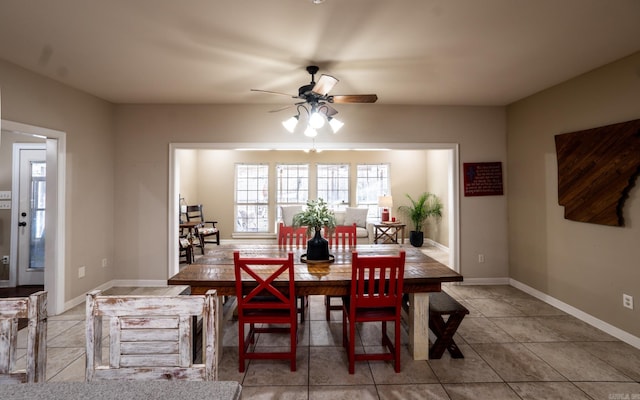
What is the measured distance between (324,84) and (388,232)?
18.9ft

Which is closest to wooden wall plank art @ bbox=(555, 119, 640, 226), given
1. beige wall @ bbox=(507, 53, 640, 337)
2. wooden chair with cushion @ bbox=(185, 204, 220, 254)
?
beige wall @ bbox=(507, 53, 640, 337)

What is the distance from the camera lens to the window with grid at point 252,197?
25.9ft

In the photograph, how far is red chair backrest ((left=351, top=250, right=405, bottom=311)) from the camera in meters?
2.18

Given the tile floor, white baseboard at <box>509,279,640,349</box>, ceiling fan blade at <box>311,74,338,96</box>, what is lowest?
the tile floor

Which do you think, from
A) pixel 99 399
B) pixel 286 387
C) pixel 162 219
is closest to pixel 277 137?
pixel 162 219

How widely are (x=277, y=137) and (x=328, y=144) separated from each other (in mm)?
720

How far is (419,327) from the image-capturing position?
2.51 m

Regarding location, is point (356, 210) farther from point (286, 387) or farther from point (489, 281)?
point (286, 387)

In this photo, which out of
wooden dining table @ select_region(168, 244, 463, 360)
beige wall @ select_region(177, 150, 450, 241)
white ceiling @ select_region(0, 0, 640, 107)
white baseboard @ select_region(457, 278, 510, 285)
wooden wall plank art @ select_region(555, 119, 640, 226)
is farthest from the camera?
beige wall @ select_region(177, 150, 450, 241)

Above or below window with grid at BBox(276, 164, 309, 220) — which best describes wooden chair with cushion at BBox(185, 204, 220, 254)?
below

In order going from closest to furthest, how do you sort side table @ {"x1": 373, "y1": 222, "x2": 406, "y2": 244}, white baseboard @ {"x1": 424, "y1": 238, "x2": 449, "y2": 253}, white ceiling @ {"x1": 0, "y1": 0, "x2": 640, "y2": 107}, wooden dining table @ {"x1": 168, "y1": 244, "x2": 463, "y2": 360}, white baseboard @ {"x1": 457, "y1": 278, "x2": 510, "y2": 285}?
white ceiling @ {"x1": 0, "y1": 0, "x2": 640, "y2": 107}
wooden dining table @ {"x1": 168, "y1": 244, "x2": 463, "y2": 360}
white baseboard @ {"x1": 457, "y1": 278, "x2": 510, "y2": 285}
white baseboard @ {"x1": 424, "y1": 238, "x2": 449, "y2": 253}
side table @ {"x1": 373, "y1": 222, "x2": 406, "y2": 244}

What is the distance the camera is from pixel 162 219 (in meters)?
4.32

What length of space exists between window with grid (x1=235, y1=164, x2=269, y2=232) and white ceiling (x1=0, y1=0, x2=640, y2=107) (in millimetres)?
4261

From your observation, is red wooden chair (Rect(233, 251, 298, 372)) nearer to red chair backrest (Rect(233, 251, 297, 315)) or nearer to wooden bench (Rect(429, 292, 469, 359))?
red chair backrest (Rect(233, 251, 297, 315))
